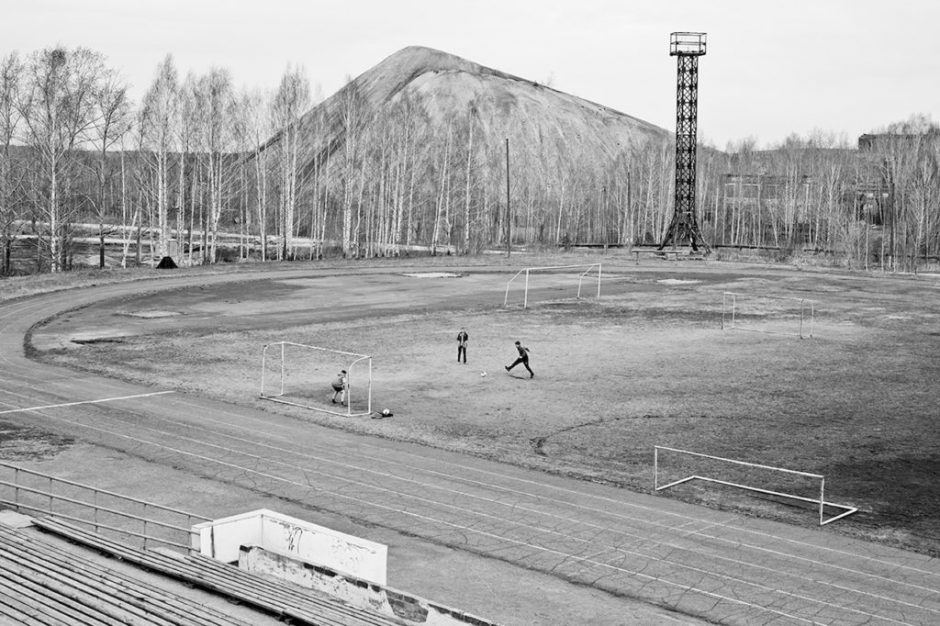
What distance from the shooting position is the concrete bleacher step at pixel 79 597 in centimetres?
1374

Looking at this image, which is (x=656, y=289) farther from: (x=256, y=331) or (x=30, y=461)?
(x=30, y=461)

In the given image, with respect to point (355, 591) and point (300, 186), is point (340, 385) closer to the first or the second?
point (355, 591)

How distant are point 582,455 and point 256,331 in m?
26.4

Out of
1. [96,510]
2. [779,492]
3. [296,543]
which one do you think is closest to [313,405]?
[96,510]

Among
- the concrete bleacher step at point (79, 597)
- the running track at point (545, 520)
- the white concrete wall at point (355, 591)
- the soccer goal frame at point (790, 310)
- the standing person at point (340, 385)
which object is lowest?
the running track at point (545, 520)

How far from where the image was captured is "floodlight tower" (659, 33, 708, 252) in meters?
108

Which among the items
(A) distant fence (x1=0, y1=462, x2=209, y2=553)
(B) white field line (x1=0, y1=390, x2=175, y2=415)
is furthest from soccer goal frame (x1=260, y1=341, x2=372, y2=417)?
(A) distant fence (x1=0, y1=462, x2=209, y2=553)

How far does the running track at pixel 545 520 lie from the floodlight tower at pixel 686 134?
8634 cm

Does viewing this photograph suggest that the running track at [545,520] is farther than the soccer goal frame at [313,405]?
No

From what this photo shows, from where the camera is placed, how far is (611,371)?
134 ft

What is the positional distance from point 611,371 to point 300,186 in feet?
256

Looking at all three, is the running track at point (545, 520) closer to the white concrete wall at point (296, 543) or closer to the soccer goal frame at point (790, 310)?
the white concrete wall at point (296, 543)

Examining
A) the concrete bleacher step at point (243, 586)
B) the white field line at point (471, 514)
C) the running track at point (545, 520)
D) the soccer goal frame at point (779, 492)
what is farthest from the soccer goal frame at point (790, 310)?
the concrete bleacher step at point (243, 586)

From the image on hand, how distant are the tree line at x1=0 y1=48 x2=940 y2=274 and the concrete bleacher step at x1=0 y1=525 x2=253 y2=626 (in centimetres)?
5505
